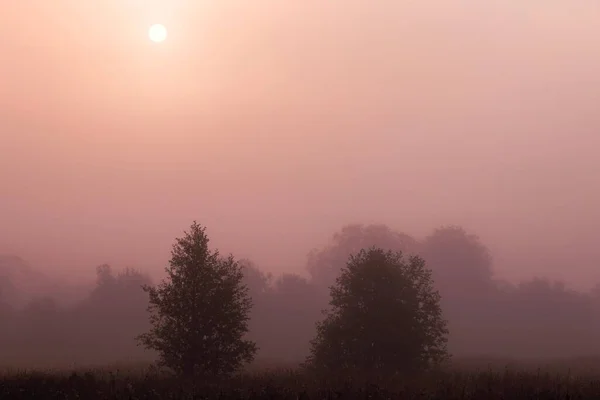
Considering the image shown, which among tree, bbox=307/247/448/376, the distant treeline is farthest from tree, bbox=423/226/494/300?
tree, bbox=307/247/448/376

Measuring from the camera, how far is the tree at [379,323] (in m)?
29.7

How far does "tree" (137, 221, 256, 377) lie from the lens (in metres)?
25.4

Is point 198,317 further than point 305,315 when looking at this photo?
No

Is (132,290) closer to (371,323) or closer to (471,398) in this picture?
(371,323)

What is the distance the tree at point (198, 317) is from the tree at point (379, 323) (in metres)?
6.60

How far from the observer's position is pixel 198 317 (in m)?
26.0

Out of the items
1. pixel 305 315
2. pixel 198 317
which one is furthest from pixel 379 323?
pixel 305 315

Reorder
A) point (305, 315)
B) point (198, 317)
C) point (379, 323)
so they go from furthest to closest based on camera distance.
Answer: point (305, 315) < point (379, 323) < point (198, 317)

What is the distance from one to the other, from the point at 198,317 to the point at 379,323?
11.2m

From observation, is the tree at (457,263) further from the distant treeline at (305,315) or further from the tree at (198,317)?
the tree at (198,317)

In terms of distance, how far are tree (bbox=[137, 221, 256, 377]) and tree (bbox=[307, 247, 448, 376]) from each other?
21.6ft

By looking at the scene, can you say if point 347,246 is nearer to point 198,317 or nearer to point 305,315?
point 305,315

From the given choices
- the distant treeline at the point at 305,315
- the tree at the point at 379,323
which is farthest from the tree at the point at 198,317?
the distant treeline at the point at 305,315

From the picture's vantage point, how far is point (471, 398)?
50.2ft
